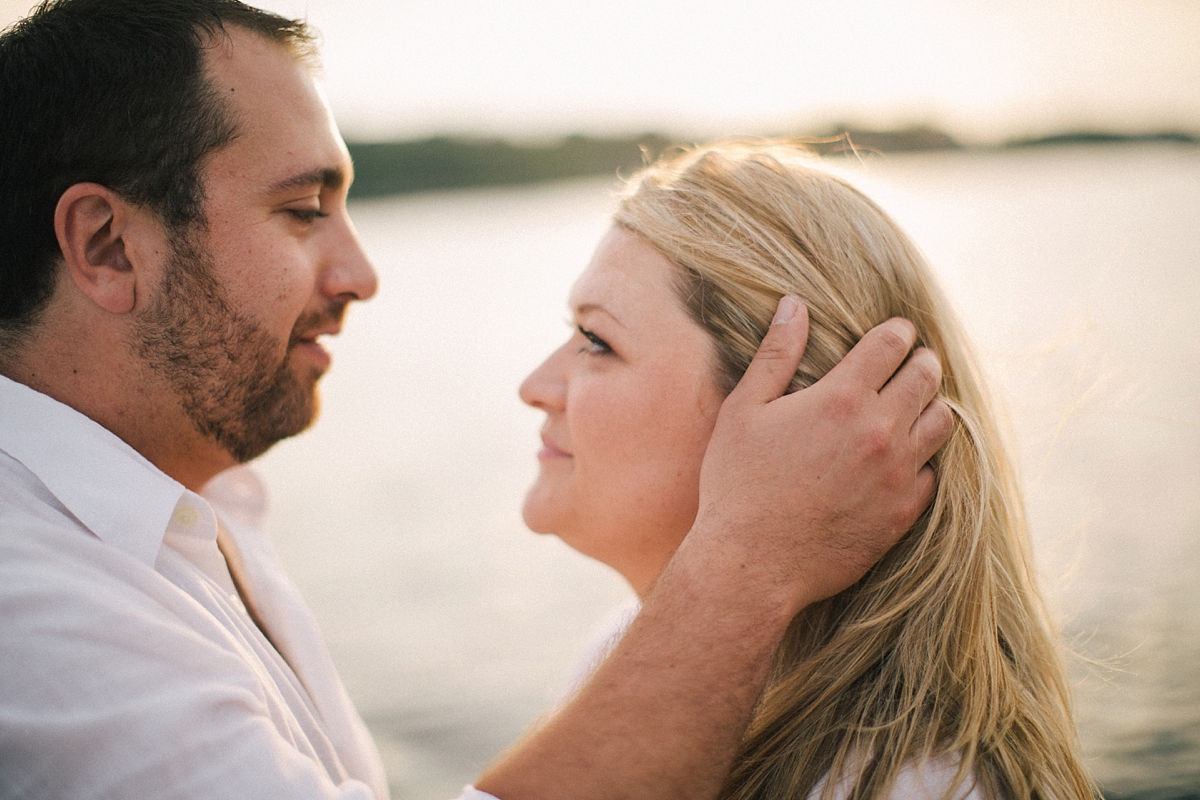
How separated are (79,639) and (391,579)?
20.0ft

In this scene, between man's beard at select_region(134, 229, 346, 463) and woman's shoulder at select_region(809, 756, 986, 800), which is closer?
woman's shoulder at select_region(809, 756, 986, 800)

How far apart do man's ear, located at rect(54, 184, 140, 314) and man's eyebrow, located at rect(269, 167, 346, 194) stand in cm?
42

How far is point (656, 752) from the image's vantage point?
1946 mm

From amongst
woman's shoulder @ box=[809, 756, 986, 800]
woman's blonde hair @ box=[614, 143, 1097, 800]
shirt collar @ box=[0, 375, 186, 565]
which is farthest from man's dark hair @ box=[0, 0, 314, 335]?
woman's shoulder @ box=[809, 756, 986, 800]

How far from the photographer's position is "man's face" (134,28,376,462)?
2.66m

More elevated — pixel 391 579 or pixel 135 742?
pixel 135 742

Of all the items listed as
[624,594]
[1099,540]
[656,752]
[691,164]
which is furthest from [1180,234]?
[656,752]

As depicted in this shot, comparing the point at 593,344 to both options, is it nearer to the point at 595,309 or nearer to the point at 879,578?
the point at 595,309

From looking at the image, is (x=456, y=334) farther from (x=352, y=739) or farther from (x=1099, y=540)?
(x=352, y=739)

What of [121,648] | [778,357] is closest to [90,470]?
[121,648]

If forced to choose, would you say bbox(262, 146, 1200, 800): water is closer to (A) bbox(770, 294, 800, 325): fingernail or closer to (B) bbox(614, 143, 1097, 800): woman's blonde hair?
(B) bbox(614, 143, 1097, 800): woman's blonde hair

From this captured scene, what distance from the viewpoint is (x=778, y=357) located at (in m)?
2.29

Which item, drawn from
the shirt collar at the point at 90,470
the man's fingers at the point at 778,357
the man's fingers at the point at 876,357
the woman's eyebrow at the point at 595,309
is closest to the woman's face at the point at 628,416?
the woman's eyebrow at the point at 595,309

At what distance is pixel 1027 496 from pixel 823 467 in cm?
475
